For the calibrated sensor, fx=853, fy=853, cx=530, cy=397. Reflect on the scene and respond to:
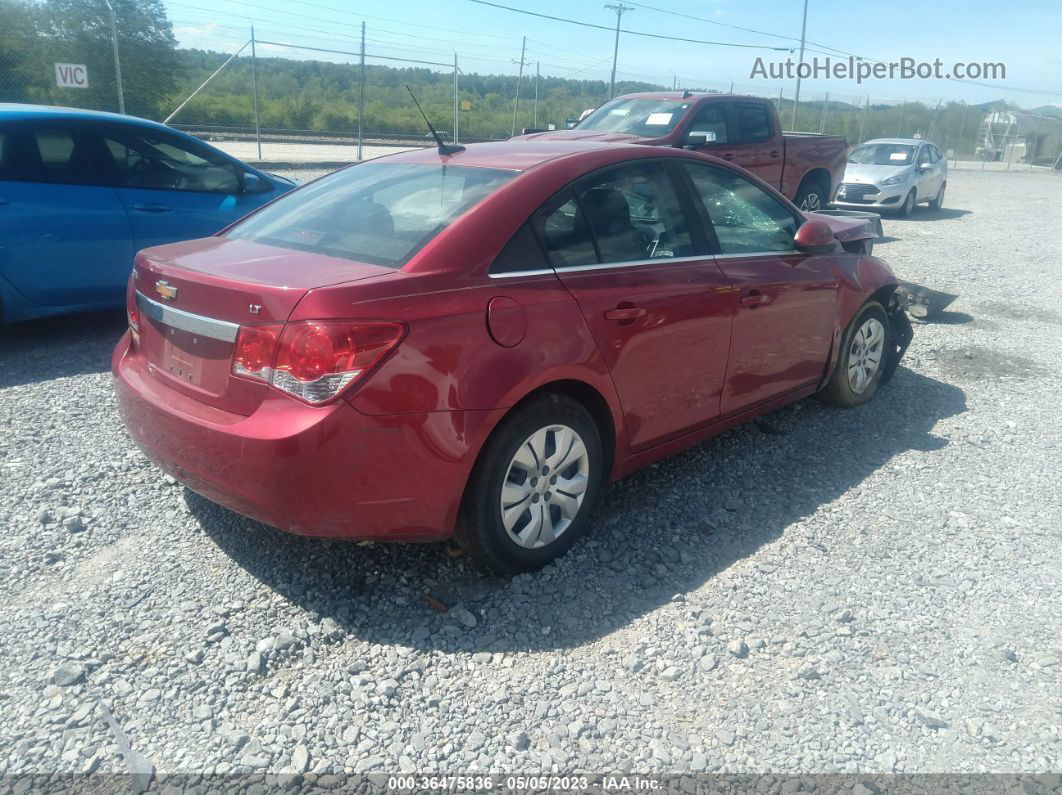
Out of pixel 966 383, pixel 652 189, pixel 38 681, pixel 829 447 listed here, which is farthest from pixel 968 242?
pixel 38 681

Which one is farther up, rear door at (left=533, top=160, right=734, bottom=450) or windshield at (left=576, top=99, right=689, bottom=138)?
windshield at (left=576, top=99, right=689, bottom=138)

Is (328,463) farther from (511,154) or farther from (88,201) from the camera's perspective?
(88,201)

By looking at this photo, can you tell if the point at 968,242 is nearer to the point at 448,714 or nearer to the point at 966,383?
the point at 966,383

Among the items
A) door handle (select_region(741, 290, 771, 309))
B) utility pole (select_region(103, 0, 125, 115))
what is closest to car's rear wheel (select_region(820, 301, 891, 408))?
door handle (select_region(741, 290, 771, 309))

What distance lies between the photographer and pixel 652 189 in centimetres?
390

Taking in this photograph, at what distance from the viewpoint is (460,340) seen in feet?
9.59

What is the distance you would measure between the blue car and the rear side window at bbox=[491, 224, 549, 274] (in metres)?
3.89

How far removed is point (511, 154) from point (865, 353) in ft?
9.14

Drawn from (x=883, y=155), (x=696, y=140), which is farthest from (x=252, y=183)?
(x=883, y=155)

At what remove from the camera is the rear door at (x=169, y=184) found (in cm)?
608

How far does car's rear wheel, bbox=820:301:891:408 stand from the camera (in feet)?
16.8

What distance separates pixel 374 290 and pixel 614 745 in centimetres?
161

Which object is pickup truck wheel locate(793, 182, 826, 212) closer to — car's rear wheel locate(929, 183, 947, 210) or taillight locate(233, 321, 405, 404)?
car's rear wheel locate(929, 183, 947, 210)

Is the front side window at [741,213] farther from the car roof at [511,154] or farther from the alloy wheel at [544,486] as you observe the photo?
the alloy wheel at [544,486]
